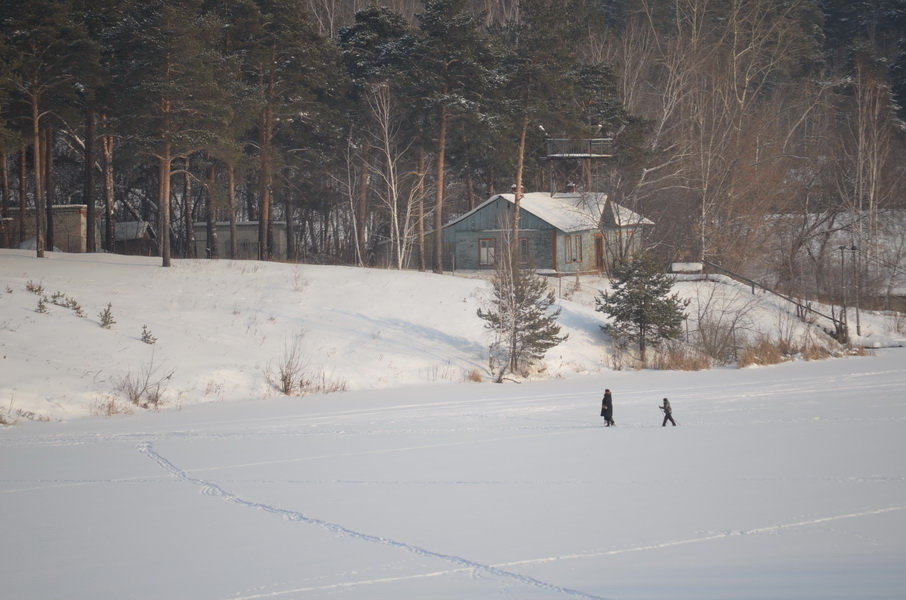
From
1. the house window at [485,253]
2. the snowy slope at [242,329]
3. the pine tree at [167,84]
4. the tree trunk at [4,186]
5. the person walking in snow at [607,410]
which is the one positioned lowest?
the person walking in snow at [607,410]

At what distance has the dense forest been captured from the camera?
1312 inches

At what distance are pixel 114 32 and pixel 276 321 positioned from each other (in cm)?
1394

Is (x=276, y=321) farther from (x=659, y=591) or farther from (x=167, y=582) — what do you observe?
(x=659, y=591)

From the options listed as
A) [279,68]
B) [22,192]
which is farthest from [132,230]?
[279,68]

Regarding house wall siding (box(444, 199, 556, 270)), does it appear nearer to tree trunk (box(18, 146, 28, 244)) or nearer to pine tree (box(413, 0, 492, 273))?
pine tree (box(413, 0, 492, 273))

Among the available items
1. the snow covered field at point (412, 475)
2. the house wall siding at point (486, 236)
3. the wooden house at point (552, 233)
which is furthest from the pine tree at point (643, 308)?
the house wall siding at point (486, 236)

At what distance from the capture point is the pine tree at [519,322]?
28.7m

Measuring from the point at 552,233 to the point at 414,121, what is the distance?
10269 mm

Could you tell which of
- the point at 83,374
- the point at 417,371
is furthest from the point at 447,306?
the point at 83,374

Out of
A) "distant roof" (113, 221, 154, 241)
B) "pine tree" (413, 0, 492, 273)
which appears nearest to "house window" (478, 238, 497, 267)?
"pine tree" (413, 0, 492, 273)

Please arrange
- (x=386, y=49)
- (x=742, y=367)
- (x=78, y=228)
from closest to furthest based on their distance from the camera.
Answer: (x=742, y=367), (x=386, y=49), (x=78, y=228)

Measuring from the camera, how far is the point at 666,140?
52.8 metres

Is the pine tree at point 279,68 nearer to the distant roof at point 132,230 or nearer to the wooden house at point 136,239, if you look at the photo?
the wooden house at point 136,239

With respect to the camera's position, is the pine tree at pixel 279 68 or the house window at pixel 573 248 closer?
the pine tree at pixel 279 68
